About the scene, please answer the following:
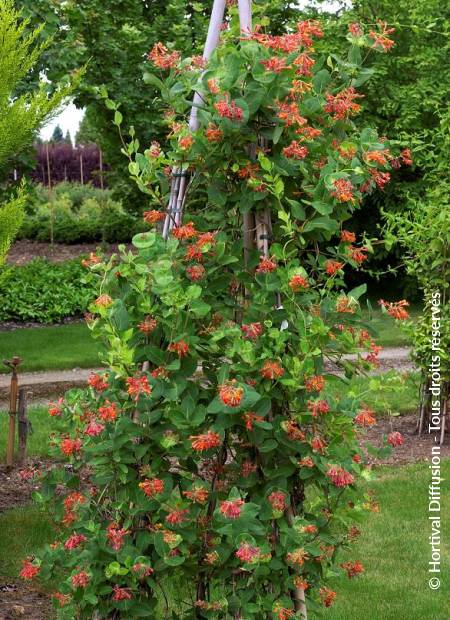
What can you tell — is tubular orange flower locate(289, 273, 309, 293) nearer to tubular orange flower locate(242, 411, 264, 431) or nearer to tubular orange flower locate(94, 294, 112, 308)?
tubular orange flower locate(242, 411, 264, 431)

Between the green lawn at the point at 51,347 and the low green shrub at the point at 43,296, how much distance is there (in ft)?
1.33

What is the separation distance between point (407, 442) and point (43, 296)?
8242 millimetres

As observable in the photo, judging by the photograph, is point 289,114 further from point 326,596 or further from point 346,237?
point 326,596

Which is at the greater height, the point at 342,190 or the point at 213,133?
the point at 213,133

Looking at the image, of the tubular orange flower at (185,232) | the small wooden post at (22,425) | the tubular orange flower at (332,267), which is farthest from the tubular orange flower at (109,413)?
the small wooden post at (22,425)

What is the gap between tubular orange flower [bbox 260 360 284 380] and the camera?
289 cm

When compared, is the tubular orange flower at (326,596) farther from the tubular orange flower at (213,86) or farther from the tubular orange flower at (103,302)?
the tubular orange flower at (213,86)

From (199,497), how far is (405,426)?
568 cm

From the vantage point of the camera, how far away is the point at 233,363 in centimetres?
300

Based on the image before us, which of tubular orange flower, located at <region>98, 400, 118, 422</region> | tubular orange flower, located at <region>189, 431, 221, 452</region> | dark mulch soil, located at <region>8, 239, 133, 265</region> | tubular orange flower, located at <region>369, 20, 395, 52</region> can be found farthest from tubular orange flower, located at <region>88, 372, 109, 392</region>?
dark mulch soil, located at <region>8, 239, 133, 265</region>

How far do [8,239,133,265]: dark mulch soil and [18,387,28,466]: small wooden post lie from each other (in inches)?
496

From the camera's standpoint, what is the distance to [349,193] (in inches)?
115

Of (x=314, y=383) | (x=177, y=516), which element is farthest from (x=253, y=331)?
(x=177, y=516)

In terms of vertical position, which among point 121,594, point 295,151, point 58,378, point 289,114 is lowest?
point 58,378
